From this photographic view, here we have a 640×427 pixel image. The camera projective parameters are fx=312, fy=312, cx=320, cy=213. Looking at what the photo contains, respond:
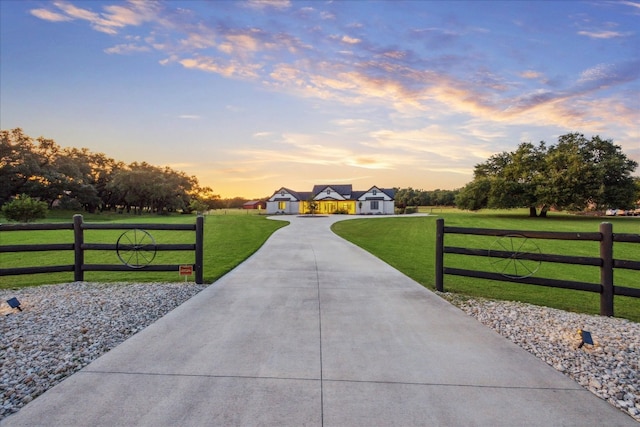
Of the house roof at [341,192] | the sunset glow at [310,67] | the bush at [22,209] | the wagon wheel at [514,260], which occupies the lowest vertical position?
the wagon wheel at [514,260]

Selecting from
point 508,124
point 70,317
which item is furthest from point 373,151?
point 70,317

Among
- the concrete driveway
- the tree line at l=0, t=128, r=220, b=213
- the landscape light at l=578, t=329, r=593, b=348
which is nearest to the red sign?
the concrete driveway

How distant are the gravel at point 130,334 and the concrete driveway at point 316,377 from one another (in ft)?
0.79

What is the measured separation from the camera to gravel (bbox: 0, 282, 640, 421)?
321 centimetres

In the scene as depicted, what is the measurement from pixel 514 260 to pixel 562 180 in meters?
48.7

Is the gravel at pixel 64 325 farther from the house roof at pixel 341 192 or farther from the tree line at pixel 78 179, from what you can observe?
the house roof at pixel 341 192

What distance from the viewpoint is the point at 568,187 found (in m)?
44.4

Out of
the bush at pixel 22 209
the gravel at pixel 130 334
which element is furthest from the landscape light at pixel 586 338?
the bush at pixel 22 209

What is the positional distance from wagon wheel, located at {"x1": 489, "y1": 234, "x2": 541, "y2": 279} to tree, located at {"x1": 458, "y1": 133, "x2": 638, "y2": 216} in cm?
3545

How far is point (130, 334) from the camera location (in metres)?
4.44

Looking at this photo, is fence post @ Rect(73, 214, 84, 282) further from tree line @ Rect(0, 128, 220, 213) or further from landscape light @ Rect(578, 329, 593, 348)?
tree line @ Rect(0, 128, 220, 213)

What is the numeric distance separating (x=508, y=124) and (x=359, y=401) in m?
22.8

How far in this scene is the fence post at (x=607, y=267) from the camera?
537 cm

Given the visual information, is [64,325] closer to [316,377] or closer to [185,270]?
[185,270]
